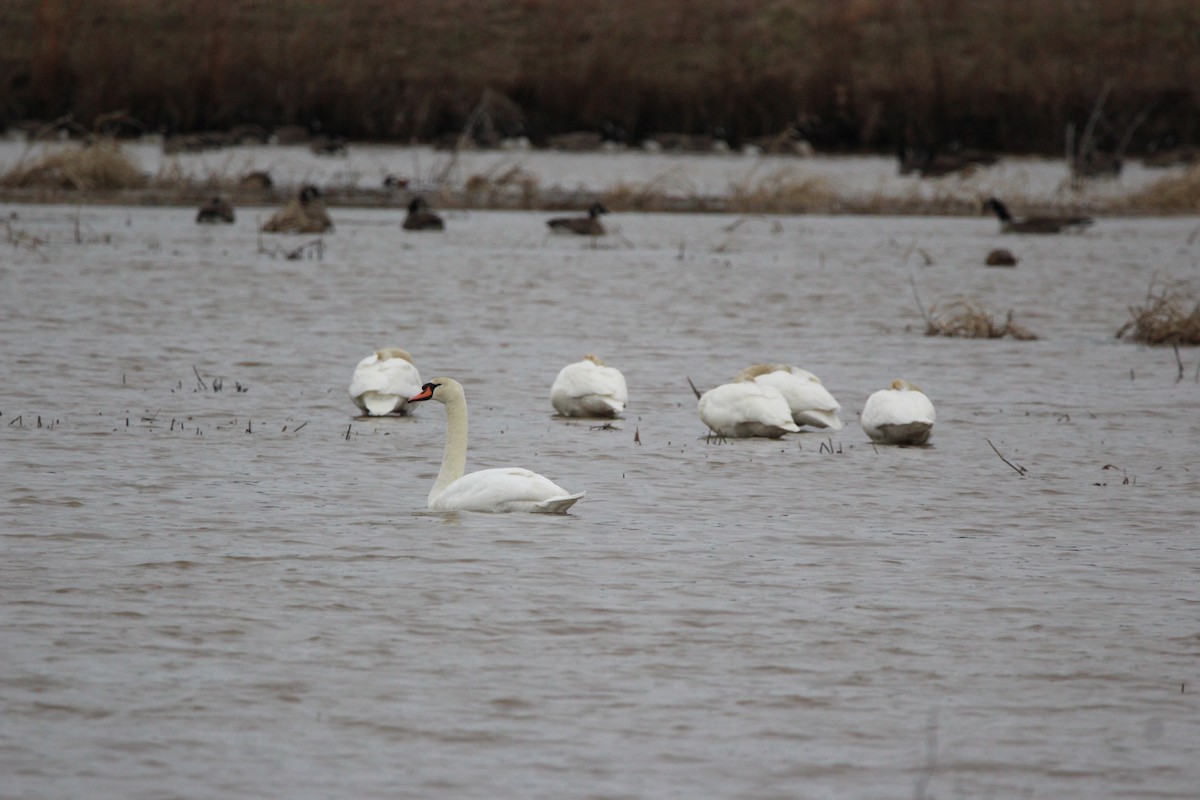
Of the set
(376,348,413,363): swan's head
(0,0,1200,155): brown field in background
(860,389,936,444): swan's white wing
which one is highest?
(0,0,1200,155): brown field in background

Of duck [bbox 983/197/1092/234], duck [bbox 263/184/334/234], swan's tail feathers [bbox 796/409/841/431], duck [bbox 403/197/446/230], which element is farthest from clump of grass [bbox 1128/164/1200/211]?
swan's tail feathers [bbox 796/409/841/431]

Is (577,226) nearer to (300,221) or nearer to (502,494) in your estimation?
(300,221)

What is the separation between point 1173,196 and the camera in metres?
32.4

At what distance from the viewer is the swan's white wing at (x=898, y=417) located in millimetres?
10125

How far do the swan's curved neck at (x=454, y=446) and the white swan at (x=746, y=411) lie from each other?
Result: 2222mm

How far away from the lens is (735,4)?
54156mm

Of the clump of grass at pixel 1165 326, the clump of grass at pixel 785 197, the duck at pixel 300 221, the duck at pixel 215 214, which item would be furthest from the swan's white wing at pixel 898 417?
the clump of grass at pixel 785 197

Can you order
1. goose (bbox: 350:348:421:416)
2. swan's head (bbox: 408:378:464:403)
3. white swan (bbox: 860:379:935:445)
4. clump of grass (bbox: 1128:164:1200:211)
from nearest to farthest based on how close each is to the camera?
swan's head (bbox: 408:378:464:403)
white swan (bbox: 860:379:935:445)
goose (bbox: 350:348:421:416)
clump of grass (bbox: 1128:164:1200:211)

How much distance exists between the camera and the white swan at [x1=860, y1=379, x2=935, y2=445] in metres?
10.1

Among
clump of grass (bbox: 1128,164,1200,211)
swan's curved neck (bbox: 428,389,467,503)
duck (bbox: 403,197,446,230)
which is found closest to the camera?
swan's curved neck (bbox: 428,389,467,503)

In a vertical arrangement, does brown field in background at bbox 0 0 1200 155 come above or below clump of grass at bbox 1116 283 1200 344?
above

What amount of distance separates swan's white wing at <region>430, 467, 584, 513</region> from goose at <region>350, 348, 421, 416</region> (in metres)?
2.85

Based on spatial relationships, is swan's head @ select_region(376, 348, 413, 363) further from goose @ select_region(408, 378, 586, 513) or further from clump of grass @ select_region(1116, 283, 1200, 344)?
clump of grass @ select_region(1116, 283, 1200, 344)

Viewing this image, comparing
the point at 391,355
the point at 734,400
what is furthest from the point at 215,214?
the point at 734,400
